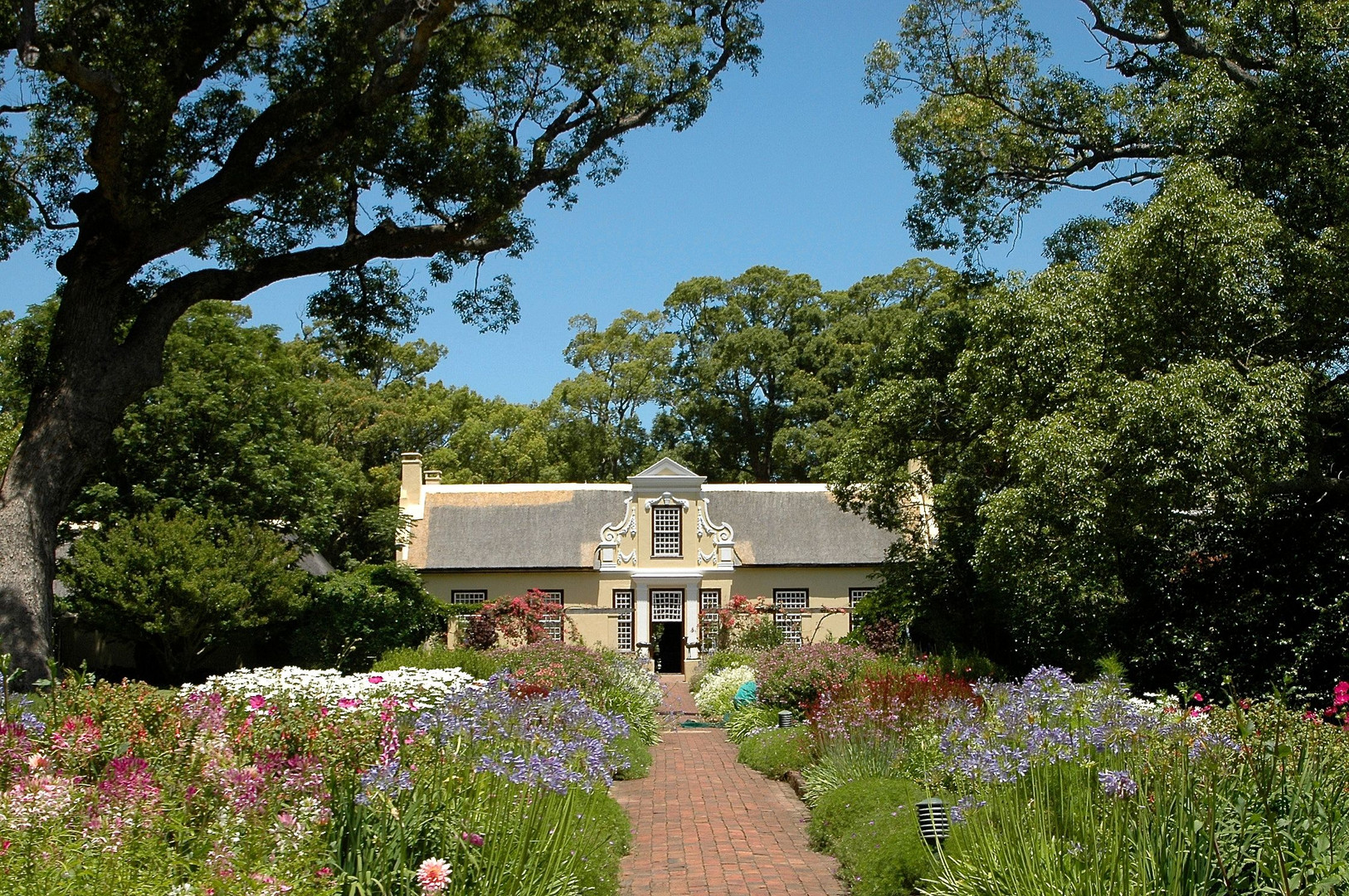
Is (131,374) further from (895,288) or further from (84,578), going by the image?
(895,288)

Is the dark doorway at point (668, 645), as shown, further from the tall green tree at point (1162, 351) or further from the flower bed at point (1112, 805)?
the flower bed at point (1112, 805)

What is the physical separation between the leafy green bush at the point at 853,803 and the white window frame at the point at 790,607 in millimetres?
23042

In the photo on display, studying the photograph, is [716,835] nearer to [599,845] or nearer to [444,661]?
[599,845]

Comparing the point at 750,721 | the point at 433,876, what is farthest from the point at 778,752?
the point at 433,876

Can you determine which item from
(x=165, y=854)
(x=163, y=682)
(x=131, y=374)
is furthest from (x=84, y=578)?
(x=165, y=854)

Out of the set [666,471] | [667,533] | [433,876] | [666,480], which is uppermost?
[666,471]

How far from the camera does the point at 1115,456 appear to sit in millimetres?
13039

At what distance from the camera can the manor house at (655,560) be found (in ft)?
108

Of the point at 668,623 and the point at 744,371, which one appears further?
the point at 744,371

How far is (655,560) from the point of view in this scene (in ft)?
109

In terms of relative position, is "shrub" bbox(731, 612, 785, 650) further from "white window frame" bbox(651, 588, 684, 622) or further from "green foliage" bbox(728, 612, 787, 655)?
"white window frame" bbox(651, 588, 684, 622)

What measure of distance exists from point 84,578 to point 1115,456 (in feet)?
58.4

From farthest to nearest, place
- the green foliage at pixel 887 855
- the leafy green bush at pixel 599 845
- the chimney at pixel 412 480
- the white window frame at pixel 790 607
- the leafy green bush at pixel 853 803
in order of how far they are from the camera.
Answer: the chimney at pixel 412 480 < the white window frame at pixel 790 607 < the leafy green bush at pixel 853 803 < the green foliage at pixel 887 855 < the leafy green bush at pixel 599 845

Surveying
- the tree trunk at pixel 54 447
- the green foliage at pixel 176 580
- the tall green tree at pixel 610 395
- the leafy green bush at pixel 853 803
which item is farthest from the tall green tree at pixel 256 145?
the tall green tree at pixel 610 395
